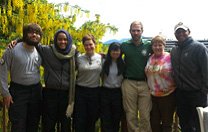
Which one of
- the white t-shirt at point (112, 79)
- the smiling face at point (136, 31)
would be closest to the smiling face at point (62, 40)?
the white t-shirt at point (112, 79)

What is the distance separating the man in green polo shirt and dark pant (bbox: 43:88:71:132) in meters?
0.88

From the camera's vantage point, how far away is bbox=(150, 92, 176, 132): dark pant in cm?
266

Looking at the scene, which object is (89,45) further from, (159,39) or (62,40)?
(159,39)

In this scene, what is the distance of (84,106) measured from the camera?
8.90 feet

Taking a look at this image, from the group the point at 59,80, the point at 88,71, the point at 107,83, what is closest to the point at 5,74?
the point at 59,80

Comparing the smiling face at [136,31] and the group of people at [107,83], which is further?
the smiling face at [136,31]

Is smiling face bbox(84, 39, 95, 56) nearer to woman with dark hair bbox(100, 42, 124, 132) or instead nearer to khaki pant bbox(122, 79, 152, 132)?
woman with dark hair bbox(100, 42, 124, 132)

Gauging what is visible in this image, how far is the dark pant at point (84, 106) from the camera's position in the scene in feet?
8.85

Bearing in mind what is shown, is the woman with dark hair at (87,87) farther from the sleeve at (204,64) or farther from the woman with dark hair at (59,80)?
the sleeve at (204,64)

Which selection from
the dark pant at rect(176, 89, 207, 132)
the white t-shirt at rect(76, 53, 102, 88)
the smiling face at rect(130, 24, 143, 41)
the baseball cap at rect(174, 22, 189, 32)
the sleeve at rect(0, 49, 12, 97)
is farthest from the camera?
the smiling face at rect(130, 24, 143, 41)

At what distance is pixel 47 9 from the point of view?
5.66 meters

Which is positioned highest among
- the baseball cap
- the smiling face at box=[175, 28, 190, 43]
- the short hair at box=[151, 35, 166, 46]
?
the baseball cap

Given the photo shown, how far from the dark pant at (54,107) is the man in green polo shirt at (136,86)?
88 cm

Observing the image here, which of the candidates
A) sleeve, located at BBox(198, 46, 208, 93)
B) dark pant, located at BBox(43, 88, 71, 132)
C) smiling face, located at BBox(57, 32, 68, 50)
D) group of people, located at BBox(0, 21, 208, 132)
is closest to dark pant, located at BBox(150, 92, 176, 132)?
group of people, located at BBox(0, 21, 208, 132)
